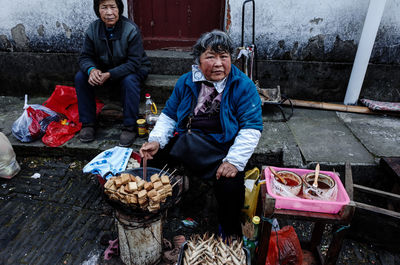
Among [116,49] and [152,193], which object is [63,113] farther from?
[152,193]

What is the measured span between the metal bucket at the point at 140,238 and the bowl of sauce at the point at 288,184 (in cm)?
102

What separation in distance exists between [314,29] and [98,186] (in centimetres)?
428

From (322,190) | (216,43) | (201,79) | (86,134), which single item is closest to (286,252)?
(322,190)

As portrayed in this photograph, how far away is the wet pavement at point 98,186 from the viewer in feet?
9.03

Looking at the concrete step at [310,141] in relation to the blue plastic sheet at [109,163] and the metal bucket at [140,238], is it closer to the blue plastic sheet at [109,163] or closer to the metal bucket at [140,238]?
the blue plastic sheet at [109,163]

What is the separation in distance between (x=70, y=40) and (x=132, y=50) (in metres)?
1.76

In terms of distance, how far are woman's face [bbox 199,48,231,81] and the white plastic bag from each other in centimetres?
285

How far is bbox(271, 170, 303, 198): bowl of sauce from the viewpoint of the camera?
201 cm

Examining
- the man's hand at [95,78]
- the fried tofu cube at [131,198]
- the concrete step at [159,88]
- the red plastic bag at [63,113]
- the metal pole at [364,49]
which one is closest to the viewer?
the fried tofu cube at [131,198]

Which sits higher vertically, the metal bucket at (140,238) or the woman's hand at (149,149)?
the woman's hand at (149,149)

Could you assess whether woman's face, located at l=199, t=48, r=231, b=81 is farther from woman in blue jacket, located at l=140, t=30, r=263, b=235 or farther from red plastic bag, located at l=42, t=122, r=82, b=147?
red plastic bag, located at l=42, t=122, r=82, b=147

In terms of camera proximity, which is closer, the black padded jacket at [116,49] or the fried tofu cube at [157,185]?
the fried tofu cube at [157,185]

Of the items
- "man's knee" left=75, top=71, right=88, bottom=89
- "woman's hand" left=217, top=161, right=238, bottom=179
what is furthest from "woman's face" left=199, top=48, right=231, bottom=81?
"man's knee" left=75, top=71, right=88, bottom=89

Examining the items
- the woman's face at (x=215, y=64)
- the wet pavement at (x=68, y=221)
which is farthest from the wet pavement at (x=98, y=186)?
the woman's face at (x=215, y=64)
